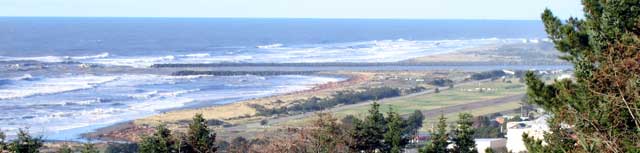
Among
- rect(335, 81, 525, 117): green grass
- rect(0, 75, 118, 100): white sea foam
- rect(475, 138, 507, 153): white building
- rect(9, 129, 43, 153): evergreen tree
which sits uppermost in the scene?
rect(9, 129, 43, 153): evergreen tree

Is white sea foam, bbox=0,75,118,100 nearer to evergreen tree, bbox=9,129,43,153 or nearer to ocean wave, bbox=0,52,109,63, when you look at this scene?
ocean wave, bbox=0,52,109,63

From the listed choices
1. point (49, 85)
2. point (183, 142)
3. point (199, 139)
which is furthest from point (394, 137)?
point (49, 85)

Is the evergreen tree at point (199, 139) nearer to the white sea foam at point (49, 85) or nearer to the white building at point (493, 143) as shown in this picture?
the white building at point (493, 143)

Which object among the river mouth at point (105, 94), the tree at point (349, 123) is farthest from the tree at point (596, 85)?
the river mouth at point (105, 94)

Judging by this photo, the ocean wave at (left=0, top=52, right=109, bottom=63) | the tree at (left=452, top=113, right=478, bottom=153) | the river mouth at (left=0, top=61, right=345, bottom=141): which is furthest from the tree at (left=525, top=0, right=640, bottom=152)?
the ocean wave at (left=0, top=52, right=109, bottom=63)

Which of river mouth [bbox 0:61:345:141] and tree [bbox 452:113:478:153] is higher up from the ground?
tree [bbox 452:113:478:153]

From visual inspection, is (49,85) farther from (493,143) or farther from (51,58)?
(493,143)
